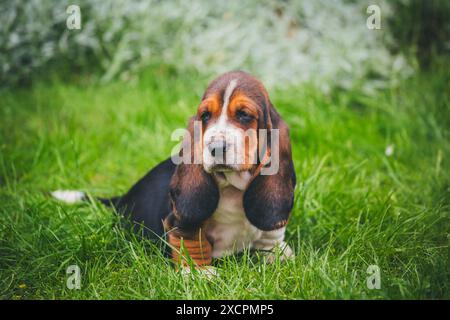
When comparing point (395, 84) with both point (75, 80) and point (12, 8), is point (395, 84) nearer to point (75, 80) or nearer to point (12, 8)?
point (75, 80)

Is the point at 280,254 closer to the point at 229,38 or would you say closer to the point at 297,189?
the point at 297,189

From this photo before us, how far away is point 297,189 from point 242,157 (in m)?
1.26

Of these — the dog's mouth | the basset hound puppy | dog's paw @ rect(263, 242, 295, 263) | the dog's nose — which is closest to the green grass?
dog's paw @ rect(263, 242, 295, 263)

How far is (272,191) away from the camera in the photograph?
2.87 meters

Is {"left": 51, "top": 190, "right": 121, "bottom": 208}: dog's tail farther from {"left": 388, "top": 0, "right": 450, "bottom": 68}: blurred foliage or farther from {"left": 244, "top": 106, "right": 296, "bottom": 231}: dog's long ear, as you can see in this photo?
{"left": 388, "top": 0, "right": 450, "bottom": 68}: blurred foliage

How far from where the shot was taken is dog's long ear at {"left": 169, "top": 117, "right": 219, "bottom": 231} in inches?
112

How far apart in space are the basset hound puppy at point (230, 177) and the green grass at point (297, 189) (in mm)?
171

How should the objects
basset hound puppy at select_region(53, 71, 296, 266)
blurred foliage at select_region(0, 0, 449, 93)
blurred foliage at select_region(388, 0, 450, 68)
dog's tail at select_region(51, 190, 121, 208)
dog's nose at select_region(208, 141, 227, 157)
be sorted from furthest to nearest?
blurred foliage at select_region(388, 0, 450, 68), blurred foliage at select_region(0, 0, 449, 93), dog's tail at select_region(51, 190, 121, 208), basset hound puppy at select_region(53, 71, 296, 266), dog's nose at select_region(208, 141, 227, 157)

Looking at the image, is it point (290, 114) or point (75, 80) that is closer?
point (290, 114)

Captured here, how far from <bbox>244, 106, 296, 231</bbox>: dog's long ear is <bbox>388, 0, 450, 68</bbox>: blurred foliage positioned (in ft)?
13.5
